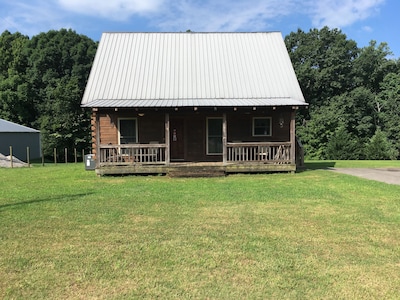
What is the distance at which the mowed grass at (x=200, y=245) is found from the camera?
406 centimetres

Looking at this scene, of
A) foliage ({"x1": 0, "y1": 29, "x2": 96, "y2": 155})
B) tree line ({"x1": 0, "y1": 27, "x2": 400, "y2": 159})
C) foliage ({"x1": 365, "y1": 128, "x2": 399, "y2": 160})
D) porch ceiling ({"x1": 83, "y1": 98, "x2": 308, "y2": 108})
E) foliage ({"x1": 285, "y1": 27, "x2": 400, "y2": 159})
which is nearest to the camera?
porch ceiling ({"x1": 83, "y1": 98, "x2": 308, "y2": 108})

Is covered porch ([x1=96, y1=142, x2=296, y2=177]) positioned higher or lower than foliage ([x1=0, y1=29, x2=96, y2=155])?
lower

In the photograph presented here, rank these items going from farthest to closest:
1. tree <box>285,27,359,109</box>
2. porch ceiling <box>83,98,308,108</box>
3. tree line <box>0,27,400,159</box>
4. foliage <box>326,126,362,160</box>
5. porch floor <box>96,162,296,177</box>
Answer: tree <box>285,27,359,109</box>, tree line <box>0,27,400,159</box>, foliage <box>326,126,362,160</box>, porch ceiling <box>83,98,308,108</box>, porch floor <box>96,162,296,177</box>

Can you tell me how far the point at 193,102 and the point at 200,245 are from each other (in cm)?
989

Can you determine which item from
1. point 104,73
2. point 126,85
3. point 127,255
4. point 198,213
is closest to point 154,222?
point 198,213

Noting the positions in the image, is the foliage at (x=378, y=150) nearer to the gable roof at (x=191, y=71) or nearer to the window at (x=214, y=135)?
the gable roof at (x=191, y=71)

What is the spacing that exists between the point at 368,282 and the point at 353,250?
3.59 feet

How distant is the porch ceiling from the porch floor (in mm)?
2329

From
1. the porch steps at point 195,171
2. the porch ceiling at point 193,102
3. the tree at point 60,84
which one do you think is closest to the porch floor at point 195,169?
the porch steps at point 195,171

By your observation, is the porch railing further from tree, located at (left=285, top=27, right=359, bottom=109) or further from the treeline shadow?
tree, located at (left=285, top=27, right=359, bottom=109)

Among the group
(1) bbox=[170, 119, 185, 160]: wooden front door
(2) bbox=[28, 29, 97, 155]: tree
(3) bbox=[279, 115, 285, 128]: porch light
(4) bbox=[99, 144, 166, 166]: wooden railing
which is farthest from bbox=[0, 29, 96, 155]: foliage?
(3) bbox=[279, 115, 285, 128]: porch light

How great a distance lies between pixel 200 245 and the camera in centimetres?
543

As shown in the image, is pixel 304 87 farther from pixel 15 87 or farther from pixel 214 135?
pixel 15 87

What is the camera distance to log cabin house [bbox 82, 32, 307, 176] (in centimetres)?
1444
